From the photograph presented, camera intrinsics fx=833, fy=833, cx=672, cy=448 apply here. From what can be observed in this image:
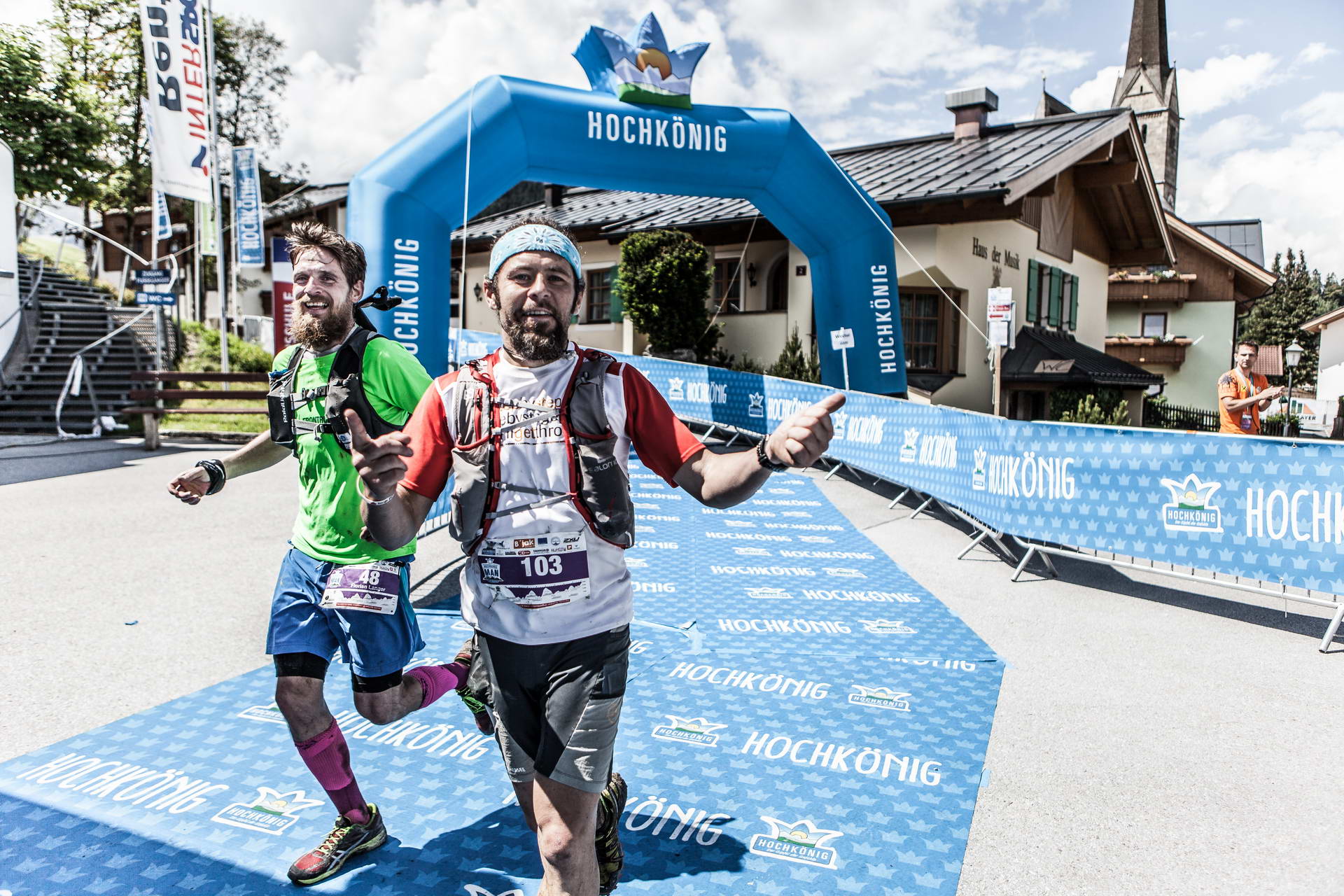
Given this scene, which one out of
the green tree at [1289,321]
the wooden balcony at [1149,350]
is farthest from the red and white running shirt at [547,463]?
the green tree at [1289,321]

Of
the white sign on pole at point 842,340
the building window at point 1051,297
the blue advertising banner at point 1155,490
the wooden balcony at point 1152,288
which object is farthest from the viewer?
the wooden balcony at point 1152,288

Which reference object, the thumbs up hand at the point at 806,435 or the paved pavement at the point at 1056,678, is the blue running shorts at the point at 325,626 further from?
the paved pavement at the point at 1056,678

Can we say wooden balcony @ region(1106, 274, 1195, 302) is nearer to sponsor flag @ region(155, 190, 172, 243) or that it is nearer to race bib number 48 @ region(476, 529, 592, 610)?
sponsor flag @ region(155, 190, 172, 243)

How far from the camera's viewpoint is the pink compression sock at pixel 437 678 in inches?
115

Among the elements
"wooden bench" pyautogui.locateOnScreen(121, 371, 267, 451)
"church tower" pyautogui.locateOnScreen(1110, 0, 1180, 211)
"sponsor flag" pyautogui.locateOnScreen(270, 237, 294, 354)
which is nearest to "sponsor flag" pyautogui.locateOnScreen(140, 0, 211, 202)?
"sponsor flag" pyautogui.locateOnScreen(270, 237, 294, 354)

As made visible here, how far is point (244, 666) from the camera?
463 centimetres

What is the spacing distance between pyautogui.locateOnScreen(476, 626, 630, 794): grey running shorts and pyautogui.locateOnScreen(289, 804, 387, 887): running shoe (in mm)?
866

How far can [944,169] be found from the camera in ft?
57.5

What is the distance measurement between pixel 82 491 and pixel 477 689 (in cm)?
948

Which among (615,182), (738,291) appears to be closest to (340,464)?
(615,182)

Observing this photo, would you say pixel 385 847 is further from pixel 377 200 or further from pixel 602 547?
pixel 377 200

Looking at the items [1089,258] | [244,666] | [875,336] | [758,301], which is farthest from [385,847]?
[1089,258]

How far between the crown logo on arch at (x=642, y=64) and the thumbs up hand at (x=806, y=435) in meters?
9.76

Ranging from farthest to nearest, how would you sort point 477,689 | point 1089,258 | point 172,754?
point 1089,258 < point 172,754 < point 477,689
